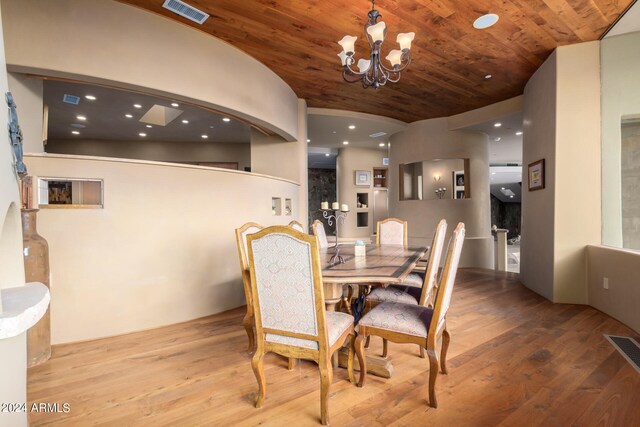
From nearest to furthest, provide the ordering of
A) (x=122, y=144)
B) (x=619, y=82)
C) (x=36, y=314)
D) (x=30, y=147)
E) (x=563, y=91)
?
1. (x=36, y=314)
2. (x=30, y=147)
3. (x=619, y=82)
4. (x=563, y=91)
5. (x=122, y=144)

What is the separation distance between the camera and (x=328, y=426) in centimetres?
156

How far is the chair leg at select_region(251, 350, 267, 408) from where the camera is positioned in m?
1.68

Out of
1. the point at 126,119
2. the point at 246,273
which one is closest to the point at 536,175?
the point at 246,273

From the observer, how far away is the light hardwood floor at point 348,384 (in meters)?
1.64

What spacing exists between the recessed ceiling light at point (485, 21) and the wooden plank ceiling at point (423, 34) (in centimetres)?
5

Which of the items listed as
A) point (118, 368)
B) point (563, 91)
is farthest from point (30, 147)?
point (563, 91)

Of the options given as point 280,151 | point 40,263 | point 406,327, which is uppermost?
point 280,151

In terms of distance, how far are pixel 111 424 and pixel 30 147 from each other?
239 cm

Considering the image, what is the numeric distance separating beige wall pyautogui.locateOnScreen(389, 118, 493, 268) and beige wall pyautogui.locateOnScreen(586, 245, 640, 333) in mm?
2639

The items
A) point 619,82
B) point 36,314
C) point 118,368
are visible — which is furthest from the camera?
point 619,82

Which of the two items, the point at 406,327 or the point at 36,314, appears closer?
the point at 36,314

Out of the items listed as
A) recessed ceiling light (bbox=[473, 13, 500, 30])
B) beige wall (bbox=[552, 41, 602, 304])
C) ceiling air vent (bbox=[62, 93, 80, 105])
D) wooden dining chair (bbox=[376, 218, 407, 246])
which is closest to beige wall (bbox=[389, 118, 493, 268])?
beige wall (bbox=[552, 41, 602, 304])

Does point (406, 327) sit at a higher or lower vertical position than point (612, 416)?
higher

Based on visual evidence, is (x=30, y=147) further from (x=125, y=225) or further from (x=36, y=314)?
(x=36, y=314)
